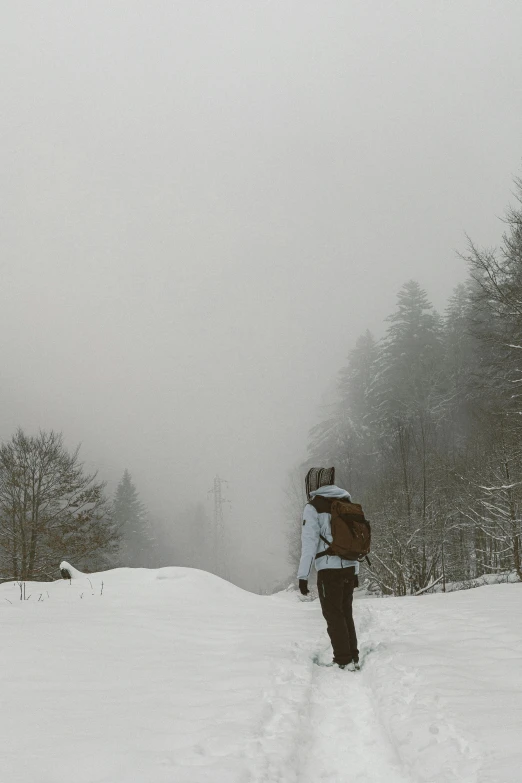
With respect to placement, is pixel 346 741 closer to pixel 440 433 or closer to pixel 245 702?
pixel 245 702

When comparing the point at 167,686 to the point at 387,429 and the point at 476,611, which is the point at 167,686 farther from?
the point at 387,429

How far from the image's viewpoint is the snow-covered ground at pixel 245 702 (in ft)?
8.43

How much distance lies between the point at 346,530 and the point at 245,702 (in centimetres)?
217

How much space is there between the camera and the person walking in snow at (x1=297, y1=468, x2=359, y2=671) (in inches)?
201

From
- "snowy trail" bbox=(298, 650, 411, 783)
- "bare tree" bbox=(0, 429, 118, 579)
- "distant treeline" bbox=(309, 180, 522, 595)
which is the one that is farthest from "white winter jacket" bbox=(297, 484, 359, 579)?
"bare tree" bbox=(0, 429, 118, 579)

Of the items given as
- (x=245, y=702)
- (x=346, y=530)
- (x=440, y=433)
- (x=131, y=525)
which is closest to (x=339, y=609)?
(x=346, y=530)

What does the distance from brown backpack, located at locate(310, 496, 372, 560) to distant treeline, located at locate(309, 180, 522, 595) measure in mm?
7966

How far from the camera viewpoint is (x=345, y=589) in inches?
211

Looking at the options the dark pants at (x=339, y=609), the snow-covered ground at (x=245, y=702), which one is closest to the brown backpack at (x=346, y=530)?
the dark pants at (x=339, y=609)

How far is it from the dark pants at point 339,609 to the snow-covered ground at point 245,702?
0.24 metres

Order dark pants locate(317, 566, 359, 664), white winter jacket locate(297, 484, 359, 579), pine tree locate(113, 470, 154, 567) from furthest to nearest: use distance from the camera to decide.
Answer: pine tree locate(113, 470, 154, 567) → white winter jacket locate(297, 484, 359, 579) → dark pants locate(317, 566, 359, 664)

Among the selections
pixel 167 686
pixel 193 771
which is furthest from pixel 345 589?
pixel 193 771

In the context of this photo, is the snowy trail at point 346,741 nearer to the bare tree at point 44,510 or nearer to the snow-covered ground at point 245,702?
the snow-covered ground at point 245,702

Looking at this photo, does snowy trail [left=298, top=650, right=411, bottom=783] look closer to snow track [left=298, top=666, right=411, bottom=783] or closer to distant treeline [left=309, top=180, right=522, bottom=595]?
snow track [left=298, top=666, right=411, bottom=783]
